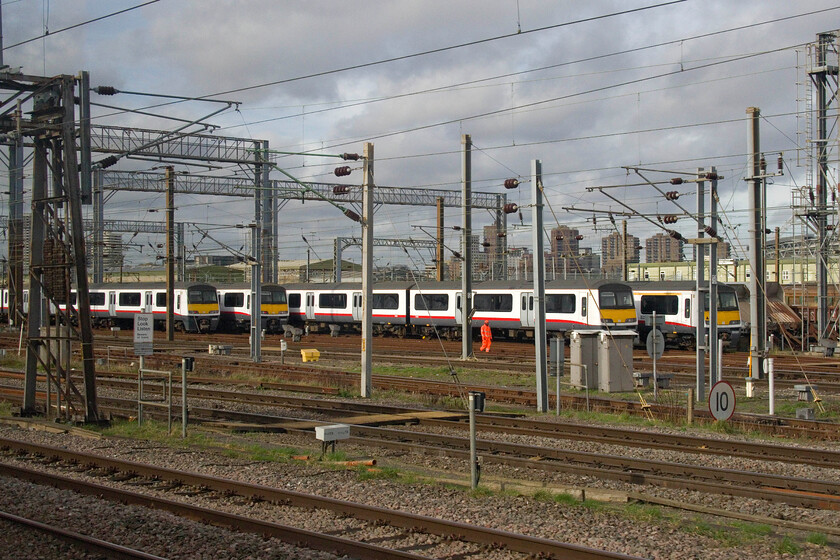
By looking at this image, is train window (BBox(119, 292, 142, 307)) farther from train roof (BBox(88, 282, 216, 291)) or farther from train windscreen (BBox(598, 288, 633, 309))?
train windscreen (BBox(598, 288, 633, 309))

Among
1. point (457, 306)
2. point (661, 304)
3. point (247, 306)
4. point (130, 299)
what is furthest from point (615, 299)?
point (130, 299)

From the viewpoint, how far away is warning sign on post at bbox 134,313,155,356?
1662 cm

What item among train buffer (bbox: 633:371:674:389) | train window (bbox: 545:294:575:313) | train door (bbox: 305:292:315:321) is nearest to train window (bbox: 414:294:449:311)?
train window (bbox: 545:294:575:313)

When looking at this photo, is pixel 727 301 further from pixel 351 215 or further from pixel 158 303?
pixel 158 303

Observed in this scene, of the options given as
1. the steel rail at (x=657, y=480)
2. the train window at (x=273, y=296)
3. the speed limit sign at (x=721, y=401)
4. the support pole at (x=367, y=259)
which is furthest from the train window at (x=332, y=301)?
the steel rail at (x=657, y=480)

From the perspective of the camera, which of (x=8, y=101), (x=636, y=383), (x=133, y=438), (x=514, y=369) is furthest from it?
(x=514, y=369)

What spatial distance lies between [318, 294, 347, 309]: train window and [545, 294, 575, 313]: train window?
576 inches

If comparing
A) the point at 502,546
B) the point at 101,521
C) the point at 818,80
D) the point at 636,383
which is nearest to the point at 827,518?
the point at 502,546

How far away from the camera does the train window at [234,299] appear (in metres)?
50.4

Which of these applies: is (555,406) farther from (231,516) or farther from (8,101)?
(8,101)

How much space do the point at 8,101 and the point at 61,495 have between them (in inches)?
355

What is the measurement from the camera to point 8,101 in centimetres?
1559

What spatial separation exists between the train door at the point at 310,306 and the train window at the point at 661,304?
21690 millimetres

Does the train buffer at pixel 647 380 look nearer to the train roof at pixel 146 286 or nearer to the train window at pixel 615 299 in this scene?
the train window at pixel 615 299
